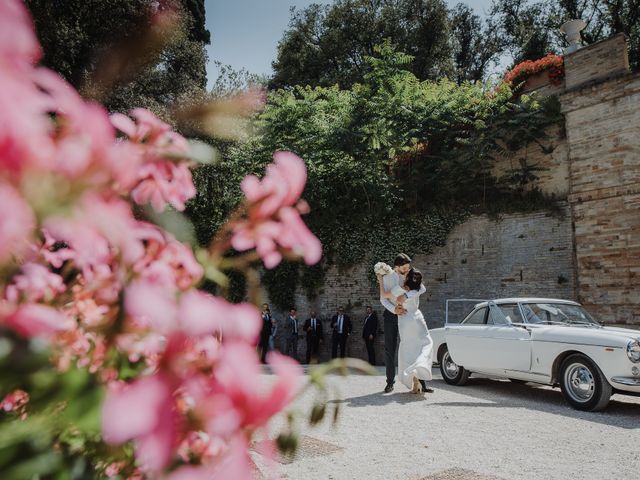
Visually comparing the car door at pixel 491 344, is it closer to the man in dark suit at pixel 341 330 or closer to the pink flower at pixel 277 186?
the man in dark suit at pixel 341 330

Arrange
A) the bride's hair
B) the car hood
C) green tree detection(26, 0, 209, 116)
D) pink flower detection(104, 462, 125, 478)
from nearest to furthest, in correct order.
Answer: pink flower detection(104, 462, 125, 478), the car hood, the bride's hair, green tree detection(26, 0, 209, 116)

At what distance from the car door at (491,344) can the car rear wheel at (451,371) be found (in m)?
0.34

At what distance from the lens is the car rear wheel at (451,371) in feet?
31.9

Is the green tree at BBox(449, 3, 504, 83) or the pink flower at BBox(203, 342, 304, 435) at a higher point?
the green tree at BBox(449, 3, 504, 83)

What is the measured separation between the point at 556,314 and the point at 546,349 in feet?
3.19

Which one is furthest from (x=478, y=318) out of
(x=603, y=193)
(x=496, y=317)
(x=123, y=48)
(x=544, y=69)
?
(x=123, y=48)

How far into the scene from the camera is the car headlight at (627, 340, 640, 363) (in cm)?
687

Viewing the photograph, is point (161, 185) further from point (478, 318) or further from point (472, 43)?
point (472, 43)

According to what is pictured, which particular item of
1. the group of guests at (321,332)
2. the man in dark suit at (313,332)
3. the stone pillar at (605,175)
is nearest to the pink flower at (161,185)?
the stone pillar at (605,175)

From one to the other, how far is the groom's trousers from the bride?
12 cm

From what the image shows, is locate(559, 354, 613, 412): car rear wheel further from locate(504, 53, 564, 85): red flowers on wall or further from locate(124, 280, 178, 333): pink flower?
locate(504, 53, 564, 85): red flowers on wall

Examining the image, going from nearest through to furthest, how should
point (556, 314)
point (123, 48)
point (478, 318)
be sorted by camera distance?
point (556, 314), point (478, 318), point (123, 48)

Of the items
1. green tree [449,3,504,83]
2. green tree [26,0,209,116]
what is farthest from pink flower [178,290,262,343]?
green tree [449,3,504,83]

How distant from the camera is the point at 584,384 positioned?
24.3ft
